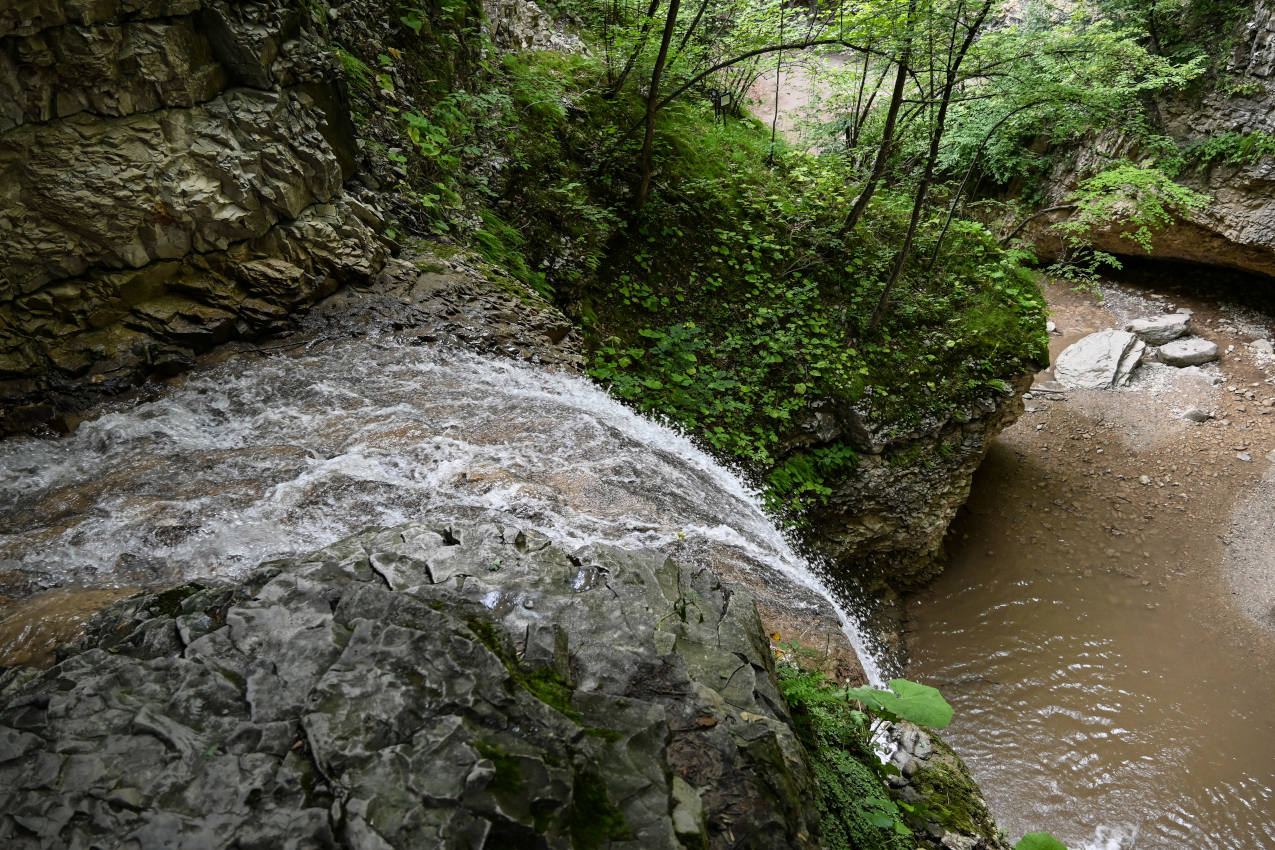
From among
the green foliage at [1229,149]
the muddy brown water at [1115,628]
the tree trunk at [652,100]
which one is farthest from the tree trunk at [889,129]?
the green foliage at [1229,149]

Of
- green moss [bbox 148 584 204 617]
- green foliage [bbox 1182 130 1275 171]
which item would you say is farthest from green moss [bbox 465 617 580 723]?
green foliage [bbox 1182 130 1275 171]

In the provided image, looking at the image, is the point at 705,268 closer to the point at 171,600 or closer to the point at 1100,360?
the point at 171,600

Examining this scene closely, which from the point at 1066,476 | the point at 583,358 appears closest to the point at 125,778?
the point at 583,358

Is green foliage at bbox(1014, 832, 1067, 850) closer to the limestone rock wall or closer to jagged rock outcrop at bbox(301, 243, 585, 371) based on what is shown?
jagged rock outcrop at bbox(301, 243, 585, 371)

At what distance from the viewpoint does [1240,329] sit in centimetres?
1207

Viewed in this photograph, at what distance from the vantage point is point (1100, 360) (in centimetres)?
1162

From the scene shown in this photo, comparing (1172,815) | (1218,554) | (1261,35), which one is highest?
(1261,35)

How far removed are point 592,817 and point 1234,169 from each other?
53.8 ft

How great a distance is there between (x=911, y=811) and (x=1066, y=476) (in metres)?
8.37

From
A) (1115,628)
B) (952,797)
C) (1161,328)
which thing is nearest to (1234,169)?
(1161,328)

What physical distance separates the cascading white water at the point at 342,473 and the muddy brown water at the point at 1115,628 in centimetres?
227

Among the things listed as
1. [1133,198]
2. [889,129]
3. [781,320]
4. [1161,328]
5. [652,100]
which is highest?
[1133,198]

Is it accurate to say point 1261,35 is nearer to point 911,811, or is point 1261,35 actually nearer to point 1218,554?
point 1218,554

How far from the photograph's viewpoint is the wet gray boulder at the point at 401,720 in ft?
5.03
